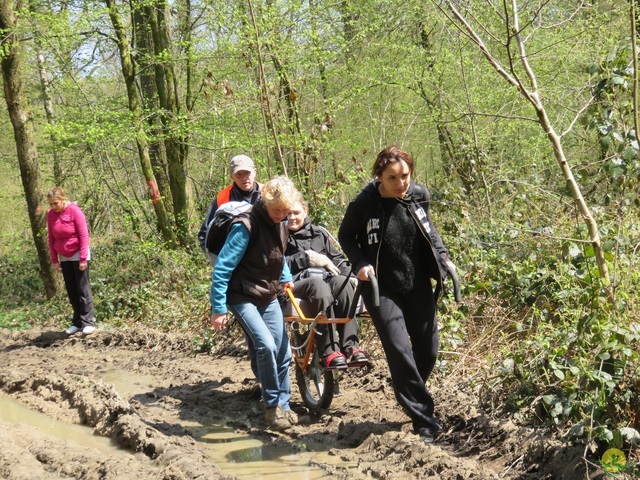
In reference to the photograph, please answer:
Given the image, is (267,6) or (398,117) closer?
(267,6)

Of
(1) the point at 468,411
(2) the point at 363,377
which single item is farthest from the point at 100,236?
(1) the point at 468,411

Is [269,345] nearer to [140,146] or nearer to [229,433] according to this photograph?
[229,433]

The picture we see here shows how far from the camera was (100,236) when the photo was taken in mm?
21562

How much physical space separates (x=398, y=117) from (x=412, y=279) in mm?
9619

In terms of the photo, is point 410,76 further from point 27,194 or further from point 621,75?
point 621,75

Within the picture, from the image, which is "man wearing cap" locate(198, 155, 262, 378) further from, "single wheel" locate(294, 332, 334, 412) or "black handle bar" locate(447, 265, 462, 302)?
"black handle bar" locate(447, 265, 462, 302)

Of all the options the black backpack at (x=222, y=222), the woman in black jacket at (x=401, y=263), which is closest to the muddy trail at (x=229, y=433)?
the woman in black jacket at (x=401, y=263)

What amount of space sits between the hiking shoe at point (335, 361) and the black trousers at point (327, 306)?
6cm

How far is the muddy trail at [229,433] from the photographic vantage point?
4.98m

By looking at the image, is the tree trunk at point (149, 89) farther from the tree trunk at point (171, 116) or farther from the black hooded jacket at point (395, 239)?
the black hooded jacket at point (395, 239)

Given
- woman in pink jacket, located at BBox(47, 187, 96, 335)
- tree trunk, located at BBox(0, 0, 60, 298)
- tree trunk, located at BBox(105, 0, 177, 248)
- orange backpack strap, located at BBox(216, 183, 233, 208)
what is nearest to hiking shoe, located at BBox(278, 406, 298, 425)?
orange backpack strap, located at BBox(216, 183, 233, 208)

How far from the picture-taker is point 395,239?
5.35 meters

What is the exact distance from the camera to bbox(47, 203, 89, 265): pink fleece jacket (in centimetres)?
1077

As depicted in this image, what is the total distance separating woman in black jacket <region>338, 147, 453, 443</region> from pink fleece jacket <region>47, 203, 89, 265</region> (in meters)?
6.34
